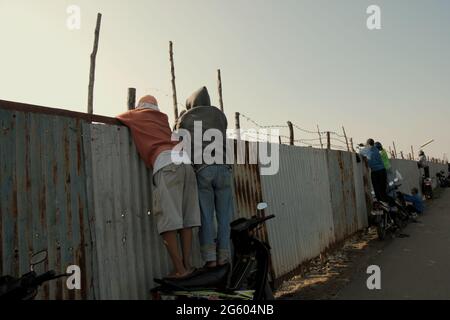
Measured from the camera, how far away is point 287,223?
681 cm

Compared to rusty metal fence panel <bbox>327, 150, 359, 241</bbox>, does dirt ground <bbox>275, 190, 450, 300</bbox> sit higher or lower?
lower

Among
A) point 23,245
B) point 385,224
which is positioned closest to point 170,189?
point 23,245

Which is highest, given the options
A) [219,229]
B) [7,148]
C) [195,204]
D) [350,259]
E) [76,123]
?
[76,123]

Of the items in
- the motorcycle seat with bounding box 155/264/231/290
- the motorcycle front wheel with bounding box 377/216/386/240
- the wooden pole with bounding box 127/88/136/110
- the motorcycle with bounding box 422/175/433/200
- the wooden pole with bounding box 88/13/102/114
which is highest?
the wooden pole with bounding box 88/13/102/114

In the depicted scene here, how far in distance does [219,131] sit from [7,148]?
2.09m

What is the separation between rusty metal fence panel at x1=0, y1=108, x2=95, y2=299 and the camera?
2.85m

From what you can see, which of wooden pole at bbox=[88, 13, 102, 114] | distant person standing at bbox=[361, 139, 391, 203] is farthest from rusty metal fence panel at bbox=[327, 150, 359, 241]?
wooden pole at bbox=[88, 13, 102, 114]

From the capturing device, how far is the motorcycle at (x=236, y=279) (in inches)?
130

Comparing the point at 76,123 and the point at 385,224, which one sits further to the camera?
the point at 385,224

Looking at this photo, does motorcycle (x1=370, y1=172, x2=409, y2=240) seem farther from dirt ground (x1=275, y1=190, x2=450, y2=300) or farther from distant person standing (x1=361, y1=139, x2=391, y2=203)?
distant person standing (x1=361, y1=139, x2=391, y2=203)

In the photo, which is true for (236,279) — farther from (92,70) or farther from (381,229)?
(381,229)

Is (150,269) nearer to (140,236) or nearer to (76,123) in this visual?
(140,236)

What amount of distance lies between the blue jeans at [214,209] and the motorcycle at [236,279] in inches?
4.4

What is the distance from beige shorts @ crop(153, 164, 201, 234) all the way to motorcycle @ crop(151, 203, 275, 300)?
1.61ft
